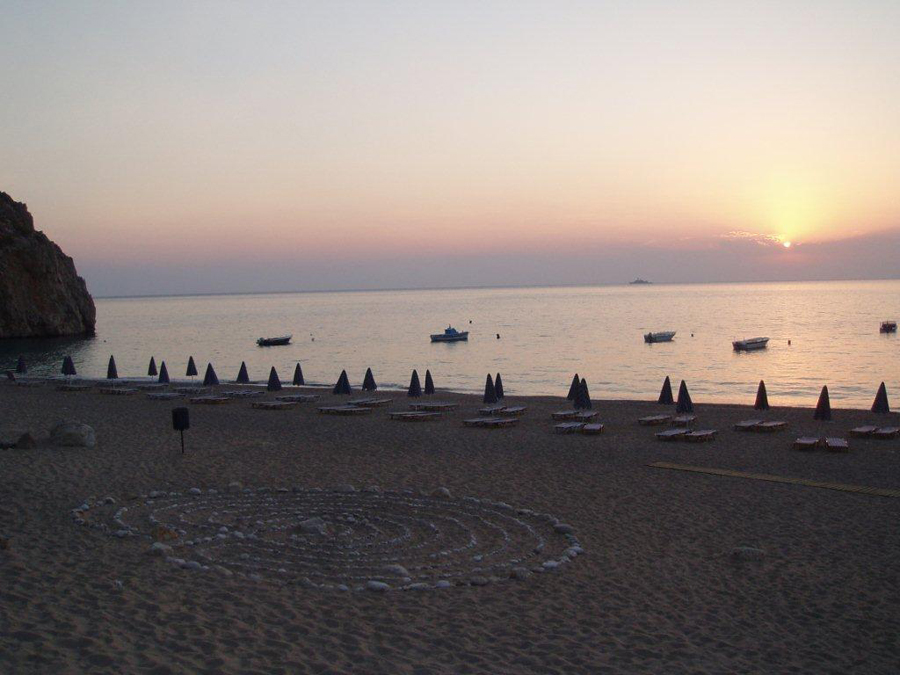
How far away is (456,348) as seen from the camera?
76062 mm

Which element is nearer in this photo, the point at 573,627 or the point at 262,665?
the point at 262,665

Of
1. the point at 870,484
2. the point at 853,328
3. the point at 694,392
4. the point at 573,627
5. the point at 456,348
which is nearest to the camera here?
the point at 573,627

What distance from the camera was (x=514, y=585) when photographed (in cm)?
873

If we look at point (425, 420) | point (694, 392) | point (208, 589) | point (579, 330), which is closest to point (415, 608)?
point (208, 589)

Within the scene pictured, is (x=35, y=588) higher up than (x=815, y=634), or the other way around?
(x=35, y=588)

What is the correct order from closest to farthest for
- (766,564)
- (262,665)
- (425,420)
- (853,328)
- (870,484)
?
(262,665) → (766,564) → (870,484) → (425,420) → (853,328)

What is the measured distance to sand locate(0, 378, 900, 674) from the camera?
6699mm

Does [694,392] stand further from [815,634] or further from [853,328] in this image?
[853,328]

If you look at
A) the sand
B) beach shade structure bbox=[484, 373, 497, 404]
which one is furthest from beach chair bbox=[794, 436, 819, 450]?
beach shade structure bbox=[484, 373, 497, 404]

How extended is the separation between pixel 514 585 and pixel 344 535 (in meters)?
2.97

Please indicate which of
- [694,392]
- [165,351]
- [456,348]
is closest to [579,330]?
[456,348]

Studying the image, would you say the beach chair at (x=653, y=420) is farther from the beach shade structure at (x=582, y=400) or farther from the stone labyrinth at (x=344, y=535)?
the stone labyrinth at (x=344, y=535)

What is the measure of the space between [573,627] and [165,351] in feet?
248

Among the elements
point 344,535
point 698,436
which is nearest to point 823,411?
point 698,436
